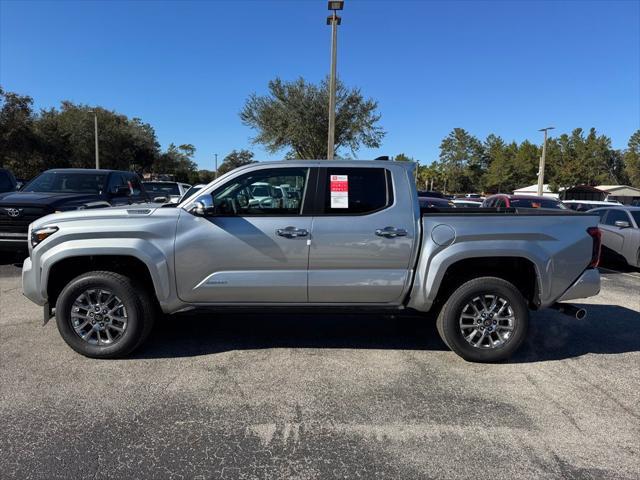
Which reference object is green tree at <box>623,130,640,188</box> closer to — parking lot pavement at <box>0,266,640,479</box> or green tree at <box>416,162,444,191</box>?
green tree at <box>416,162,444,191</box>

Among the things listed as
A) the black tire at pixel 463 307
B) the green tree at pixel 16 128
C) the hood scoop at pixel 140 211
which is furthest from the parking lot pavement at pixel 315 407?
the green tree at pixel 16 128

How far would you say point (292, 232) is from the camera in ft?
14.1

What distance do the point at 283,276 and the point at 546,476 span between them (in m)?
2.55

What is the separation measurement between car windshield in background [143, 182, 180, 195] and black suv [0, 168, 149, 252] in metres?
5.01

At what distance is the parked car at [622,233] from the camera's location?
33.5 feet

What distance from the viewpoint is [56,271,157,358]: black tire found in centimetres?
430

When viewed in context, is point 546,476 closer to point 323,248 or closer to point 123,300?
point 323,248

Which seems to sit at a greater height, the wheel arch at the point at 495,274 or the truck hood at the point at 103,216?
the truck hood at the point at 103,216

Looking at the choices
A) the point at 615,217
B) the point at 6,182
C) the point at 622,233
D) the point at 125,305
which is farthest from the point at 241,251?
the point at 615,217

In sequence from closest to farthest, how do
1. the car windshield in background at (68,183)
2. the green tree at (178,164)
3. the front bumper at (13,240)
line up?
the front bumper at (13,240)
the car windshield in background at (68,183)
the green tree at (178,164)

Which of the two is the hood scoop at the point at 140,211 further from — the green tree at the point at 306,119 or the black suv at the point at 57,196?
the green tree at the point at 306,119

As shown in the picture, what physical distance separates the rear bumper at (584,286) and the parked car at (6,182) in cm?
1226

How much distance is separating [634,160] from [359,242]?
100547mm

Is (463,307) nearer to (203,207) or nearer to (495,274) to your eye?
(495,274)
